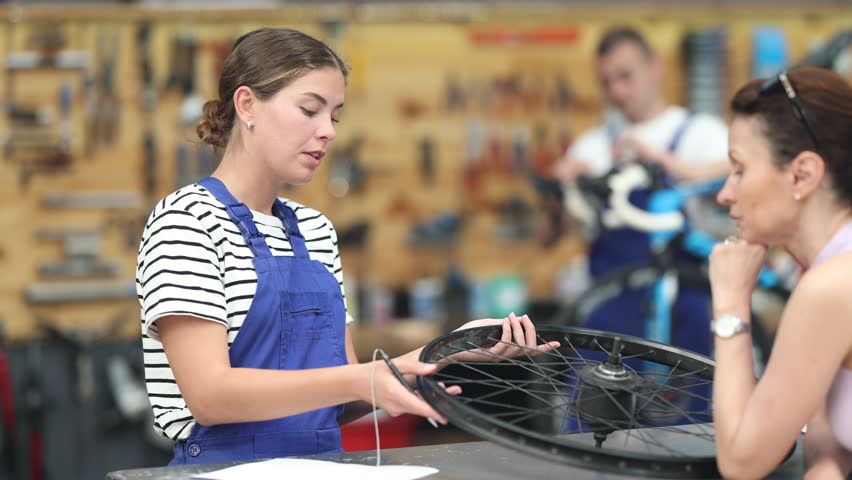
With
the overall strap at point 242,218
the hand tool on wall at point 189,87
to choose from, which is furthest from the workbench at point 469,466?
the hand tool on wall at point 189,87

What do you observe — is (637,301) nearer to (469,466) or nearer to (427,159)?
(427,159)

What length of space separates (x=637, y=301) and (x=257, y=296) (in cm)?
273

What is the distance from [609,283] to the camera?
4.29m

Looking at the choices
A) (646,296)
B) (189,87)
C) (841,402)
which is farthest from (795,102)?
(189,87)

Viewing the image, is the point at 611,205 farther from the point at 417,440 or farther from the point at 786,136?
the point at 786,136

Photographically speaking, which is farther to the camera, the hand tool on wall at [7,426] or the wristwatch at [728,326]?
the hand tool on wall at [7,426]

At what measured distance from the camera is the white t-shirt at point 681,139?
4.40 meters

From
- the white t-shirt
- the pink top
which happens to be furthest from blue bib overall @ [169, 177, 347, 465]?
the white t-shirt

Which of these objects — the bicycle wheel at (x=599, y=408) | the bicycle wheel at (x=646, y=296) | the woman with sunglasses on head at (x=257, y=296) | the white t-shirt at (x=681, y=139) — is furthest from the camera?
the white t-shirt at (x=681, y=139)

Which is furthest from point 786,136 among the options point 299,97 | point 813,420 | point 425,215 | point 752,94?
point 425,215

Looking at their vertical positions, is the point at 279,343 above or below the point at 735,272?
below

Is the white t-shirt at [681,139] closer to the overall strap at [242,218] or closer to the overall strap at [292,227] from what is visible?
the overall strap at [292,227]

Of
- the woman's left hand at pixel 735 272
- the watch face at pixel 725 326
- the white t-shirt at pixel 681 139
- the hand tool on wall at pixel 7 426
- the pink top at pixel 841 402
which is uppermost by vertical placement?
the white t-shirt at pixel 681 139

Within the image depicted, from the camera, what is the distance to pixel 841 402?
5.07 ft
